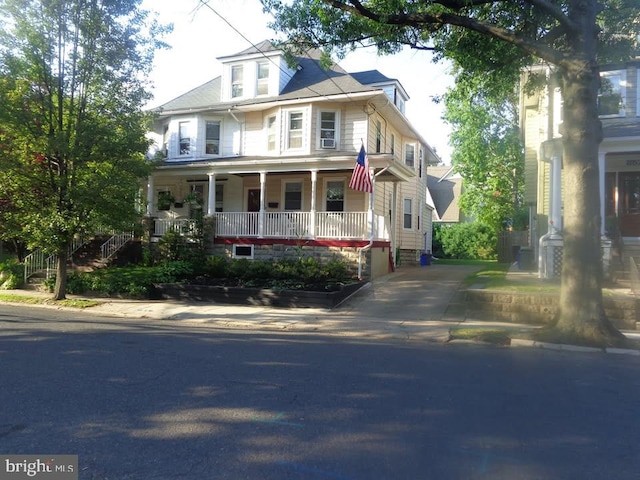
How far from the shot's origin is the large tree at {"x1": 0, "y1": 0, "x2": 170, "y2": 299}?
12992mm

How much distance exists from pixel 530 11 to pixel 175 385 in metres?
10.8

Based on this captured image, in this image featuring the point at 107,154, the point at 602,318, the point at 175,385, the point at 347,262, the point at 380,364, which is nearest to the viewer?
the point at 175,385

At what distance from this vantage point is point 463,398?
5281mm

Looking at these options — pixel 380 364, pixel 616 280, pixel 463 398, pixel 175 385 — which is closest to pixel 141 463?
pixel 175 385

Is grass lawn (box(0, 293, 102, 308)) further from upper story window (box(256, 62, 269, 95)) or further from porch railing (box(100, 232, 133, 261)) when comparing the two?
upper story window (box(256, 62, 269, 95))

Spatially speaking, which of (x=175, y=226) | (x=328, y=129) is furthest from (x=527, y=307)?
(x=175, y=226)

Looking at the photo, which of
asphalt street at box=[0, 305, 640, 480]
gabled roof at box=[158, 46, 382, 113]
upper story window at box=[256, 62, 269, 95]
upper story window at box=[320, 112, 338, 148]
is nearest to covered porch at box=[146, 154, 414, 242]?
upper story window at box=[320, 112, 338, 148]

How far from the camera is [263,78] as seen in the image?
20578 millimetres

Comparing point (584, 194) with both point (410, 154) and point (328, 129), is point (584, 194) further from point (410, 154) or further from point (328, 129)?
point (410, 154)

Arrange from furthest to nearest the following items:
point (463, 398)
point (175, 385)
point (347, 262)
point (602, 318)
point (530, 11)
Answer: point (347, 262)
point (530, 11)
point (602, 318)
point (175, 385)
point (463, 398)

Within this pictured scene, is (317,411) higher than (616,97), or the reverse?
(616,97)

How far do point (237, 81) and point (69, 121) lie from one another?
8.85m

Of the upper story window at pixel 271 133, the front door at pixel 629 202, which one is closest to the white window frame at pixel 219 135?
the upper story window at pixel 271 133

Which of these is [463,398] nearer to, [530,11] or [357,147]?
[530,11]
